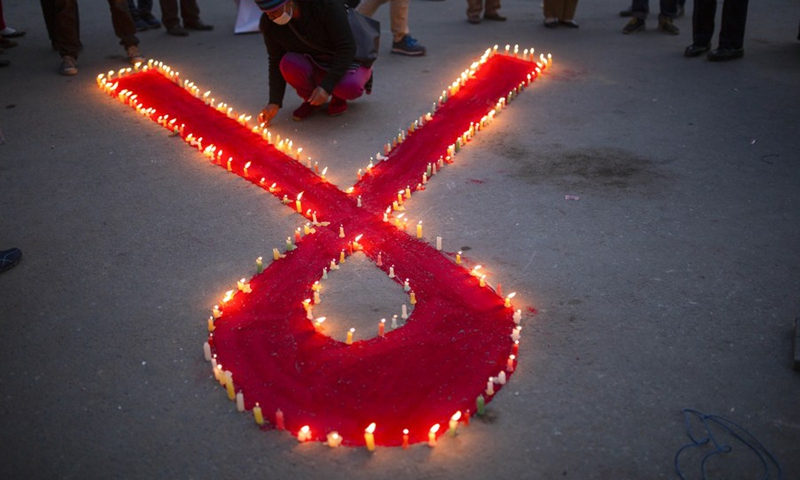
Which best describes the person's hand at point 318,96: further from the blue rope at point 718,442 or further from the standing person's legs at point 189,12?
the standing person's legs at point 189,12

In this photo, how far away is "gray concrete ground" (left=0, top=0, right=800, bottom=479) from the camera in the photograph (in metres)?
2.77

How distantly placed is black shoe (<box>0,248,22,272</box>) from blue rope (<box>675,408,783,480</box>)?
329 cm

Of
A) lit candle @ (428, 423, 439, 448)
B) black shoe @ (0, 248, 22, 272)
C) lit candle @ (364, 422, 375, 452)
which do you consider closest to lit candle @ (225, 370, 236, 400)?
lit candle @ (364, 422, 375, 452)

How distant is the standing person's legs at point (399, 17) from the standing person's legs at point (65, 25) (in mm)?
2880

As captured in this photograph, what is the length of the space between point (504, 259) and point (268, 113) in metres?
2.39

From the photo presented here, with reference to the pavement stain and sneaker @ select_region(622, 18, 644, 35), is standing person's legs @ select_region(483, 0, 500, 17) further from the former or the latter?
the pavement stain

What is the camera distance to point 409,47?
7.29 m

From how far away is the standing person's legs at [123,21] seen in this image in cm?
689

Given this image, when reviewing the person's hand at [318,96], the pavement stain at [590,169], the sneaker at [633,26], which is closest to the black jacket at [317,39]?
the person's hand at [318,96]

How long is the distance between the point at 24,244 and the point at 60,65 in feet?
11.6

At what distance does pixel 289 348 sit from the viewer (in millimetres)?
3277

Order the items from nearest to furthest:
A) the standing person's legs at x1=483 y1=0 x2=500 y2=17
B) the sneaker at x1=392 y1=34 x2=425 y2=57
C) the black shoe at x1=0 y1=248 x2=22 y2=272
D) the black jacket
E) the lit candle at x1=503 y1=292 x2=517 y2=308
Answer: the lit candle at x1=503 y1=292 x2=517 y2=308
the black shoe at x1=0 y1=248 x2=22 y2=272
the black jacket
the sneaker at x1=392 y1=34 x2=425 y2=57
the standing person's legs at x1=483 y1=0 x2=500 y2=17

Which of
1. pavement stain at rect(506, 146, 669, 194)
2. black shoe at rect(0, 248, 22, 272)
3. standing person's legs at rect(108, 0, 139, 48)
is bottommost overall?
pavement stain at rect(506, 146, 669, 194)

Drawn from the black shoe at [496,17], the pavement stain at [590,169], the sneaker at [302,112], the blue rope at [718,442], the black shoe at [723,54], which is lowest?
the blue rope at [718,442]
